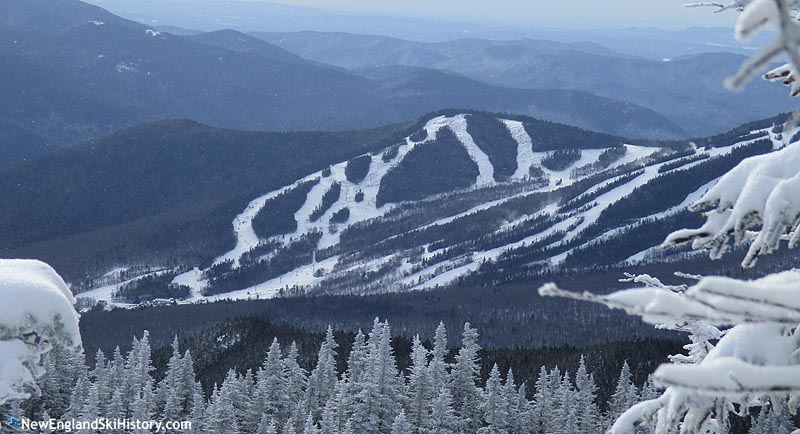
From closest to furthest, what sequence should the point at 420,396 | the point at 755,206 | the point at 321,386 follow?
the point at 755,206 → the point at 420,396 → the point at 321,386

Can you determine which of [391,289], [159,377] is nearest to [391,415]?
[159,377]

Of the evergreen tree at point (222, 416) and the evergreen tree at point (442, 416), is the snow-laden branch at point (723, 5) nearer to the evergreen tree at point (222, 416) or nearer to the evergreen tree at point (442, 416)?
the evergreen tree at point (442, 416)

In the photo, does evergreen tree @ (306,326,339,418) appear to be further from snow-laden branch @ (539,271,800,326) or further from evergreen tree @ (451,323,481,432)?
snow-laden branch @ (539,271,800,326)

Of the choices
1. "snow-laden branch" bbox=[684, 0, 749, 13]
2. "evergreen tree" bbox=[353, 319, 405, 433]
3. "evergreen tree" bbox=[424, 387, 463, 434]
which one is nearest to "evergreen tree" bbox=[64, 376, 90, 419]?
"evergreen tree" bbox=[353, 319, 405, 433]

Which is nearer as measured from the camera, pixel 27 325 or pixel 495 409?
pixel 27 325

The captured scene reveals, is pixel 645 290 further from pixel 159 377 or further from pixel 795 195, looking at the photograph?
pixel 159 377

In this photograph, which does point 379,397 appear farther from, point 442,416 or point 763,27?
point 763,27

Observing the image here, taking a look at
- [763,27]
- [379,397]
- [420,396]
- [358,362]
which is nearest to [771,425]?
[420,396]
